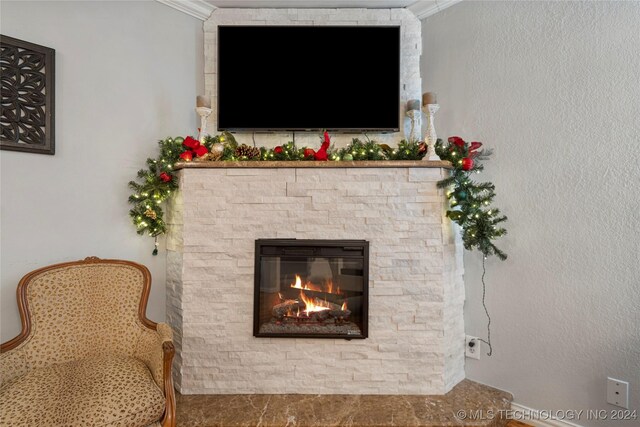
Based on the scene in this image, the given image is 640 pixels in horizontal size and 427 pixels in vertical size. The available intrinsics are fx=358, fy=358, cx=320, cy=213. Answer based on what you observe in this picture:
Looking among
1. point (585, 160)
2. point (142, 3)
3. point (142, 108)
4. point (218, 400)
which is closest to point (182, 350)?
point (218, 400)

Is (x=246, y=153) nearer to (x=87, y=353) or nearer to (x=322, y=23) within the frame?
(x=322, y=23)

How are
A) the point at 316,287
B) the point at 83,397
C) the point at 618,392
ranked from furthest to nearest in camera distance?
the point at 316,287, the point at 618,392, the point at 83,397

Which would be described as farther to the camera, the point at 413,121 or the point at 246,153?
the point at 413,121

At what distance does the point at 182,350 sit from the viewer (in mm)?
2127

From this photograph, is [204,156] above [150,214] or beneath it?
above

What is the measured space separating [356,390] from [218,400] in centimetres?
79

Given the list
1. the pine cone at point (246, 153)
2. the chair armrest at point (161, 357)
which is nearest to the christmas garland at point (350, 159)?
the pine cone at point (246, 153)

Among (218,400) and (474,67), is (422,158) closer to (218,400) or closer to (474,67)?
(474,67)

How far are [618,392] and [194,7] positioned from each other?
3.40 meters

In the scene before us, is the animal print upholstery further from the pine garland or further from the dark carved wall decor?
the pine garland

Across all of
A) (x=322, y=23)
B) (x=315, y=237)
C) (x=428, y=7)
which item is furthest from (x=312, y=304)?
(x=428, y=7)

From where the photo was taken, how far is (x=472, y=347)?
2275 mm

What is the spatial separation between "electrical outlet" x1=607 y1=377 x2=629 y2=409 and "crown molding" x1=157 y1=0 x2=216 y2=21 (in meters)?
3.30

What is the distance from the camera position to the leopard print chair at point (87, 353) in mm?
1405
